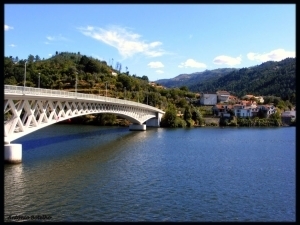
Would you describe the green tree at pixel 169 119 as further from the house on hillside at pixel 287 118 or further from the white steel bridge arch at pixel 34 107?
the house on hillside at pixel 287 118

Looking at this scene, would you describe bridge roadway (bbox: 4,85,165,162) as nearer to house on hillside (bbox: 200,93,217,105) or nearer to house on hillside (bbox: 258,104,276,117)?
house on hillside (bbox: 258,104,276,117)

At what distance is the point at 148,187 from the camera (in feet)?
57.7

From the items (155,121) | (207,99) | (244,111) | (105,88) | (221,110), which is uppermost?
(105,88)

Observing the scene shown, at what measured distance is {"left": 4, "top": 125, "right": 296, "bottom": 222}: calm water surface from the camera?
1343cm

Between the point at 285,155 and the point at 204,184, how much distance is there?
15.5 metres

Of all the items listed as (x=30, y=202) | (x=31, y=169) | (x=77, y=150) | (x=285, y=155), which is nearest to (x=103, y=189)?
(x=30, y=202)

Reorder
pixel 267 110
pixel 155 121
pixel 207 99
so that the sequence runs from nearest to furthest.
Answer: pixel 155 121 → pixel 267 110 → pixel 207 99

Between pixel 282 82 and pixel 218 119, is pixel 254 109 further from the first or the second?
pixel 282 82

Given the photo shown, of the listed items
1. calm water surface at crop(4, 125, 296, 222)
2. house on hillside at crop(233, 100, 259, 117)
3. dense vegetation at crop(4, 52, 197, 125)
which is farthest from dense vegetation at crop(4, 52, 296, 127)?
calm water surface at crop(4, 125, 296, 222)

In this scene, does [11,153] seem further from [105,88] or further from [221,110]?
[221,110]

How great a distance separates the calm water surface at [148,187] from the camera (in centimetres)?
1343

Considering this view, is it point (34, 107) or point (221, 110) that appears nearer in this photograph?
point (34, 107)

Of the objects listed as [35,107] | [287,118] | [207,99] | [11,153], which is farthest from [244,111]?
[11,153]

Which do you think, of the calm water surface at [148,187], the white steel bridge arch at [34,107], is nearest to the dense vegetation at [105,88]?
the white steel bridge arch at [34,107]
